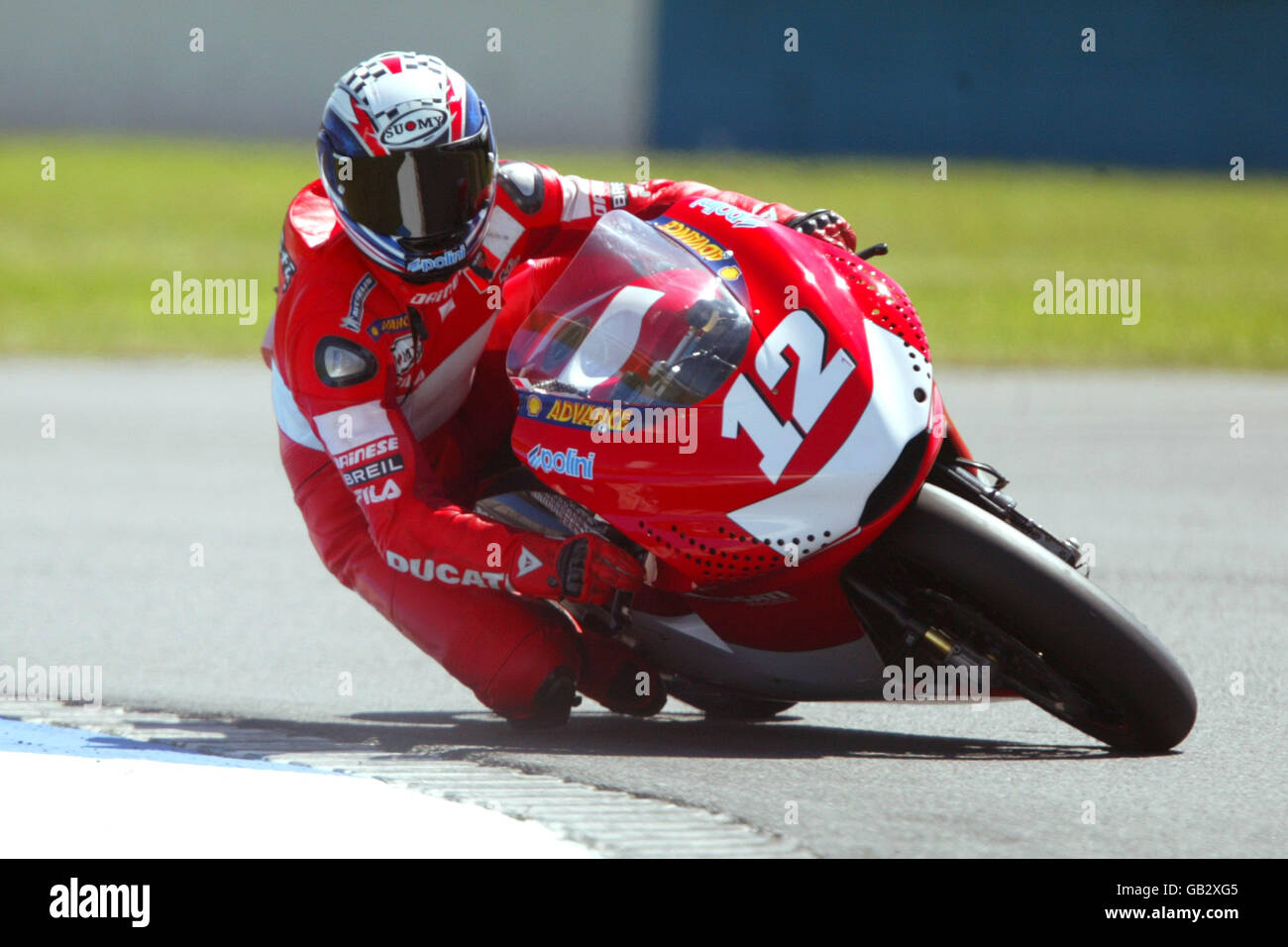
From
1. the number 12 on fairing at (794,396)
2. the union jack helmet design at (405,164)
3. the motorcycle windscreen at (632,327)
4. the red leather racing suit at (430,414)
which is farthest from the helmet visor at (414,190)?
the number 12 on fairing at (794,396)

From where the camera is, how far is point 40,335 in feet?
49.9

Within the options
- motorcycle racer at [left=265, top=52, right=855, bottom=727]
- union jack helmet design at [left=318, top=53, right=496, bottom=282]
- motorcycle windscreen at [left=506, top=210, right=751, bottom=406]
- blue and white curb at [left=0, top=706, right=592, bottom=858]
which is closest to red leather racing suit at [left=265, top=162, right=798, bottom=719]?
motorcycle racer at [left=265, top=52, right=855, bottom=727]

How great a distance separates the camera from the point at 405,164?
458cm

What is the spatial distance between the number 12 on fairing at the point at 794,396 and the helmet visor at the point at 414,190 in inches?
40.9

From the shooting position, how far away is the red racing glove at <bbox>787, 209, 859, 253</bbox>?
15.3ft

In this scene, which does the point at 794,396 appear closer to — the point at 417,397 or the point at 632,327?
the point at 632,327

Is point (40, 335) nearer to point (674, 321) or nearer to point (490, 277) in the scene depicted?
point (490, 277)

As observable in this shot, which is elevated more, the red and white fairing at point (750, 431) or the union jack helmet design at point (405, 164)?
the union jack helmet design at point (405, 164)

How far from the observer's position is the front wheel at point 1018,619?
155 inches

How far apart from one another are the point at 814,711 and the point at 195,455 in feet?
18.9

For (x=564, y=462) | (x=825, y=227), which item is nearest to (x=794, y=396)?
(x=564, y=462)

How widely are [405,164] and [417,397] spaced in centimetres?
68

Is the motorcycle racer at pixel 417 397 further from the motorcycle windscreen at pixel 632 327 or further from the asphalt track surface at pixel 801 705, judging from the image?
the motorcycle windscreen at pixel 632 327

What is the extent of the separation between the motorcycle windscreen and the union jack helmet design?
1.22ft
